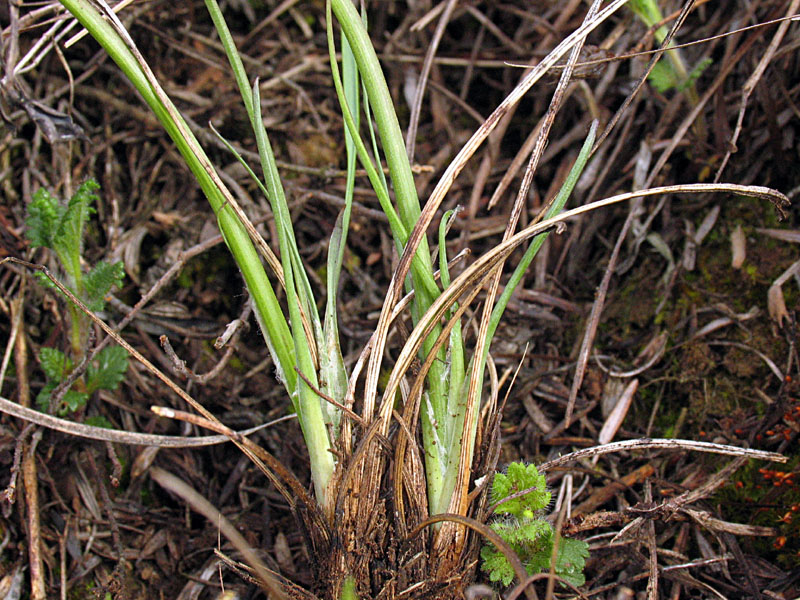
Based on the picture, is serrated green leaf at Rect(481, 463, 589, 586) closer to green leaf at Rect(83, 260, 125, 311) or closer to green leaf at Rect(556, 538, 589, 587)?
green leaf at Rect(556, 538, 589, 587)

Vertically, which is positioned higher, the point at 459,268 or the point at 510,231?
the point at 510,231

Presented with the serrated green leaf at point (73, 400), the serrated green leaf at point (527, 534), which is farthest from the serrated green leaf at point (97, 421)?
the serrated green leaf at point (527, 534)

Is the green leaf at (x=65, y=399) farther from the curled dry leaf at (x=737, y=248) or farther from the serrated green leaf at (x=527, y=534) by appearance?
the curled dry leaf at (x=737, y=248)

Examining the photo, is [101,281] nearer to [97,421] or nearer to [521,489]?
[97,421]

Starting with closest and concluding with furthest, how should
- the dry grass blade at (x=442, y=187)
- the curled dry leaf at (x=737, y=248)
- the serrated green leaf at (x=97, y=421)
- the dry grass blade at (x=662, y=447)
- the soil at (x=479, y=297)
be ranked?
the dry grass blade at (x=442, y=187)
the dry grass blade at (x=662, y=447)
the soil at (x=479, y=297)
the serrated green leaf at (x=97, y=421)
the curled dry leaf at (x=737, y=248)

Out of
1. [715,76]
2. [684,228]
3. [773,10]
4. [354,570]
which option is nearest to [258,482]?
[354,570]

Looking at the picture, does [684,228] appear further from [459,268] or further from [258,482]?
[258,482]

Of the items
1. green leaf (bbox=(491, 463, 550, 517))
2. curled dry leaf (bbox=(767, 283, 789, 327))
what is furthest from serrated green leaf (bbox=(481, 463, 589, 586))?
curled dry leaf (bbox=(767, 283, 789, 327))
